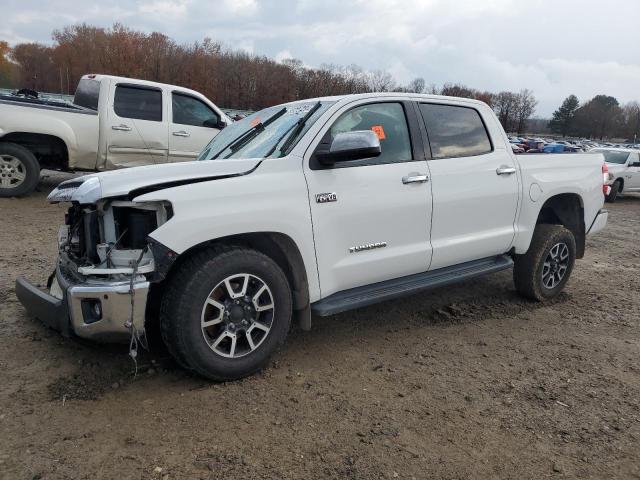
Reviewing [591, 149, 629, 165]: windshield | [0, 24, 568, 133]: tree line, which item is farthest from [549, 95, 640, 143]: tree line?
[591, 149, 629, 165]: windshield

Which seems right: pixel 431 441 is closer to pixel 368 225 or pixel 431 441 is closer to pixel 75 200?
pixel 368 225

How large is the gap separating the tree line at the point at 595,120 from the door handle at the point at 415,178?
113m

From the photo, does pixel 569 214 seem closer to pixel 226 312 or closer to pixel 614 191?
pixel 226 312

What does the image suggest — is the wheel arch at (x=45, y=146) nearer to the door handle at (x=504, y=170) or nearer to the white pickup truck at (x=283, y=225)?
the white pickup truck at (x=283, y=225)

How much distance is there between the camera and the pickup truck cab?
15766mm

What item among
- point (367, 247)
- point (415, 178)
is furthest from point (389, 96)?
point (367, 247)

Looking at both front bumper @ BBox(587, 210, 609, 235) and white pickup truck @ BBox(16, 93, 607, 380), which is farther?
front bumper @ BBox(587, 210, 609, 235)

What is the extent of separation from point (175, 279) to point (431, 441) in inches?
66.6

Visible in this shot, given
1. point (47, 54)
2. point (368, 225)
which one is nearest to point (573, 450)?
point (368, 225)

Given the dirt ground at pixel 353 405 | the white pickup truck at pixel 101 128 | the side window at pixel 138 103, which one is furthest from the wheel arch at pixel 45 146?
the dirt ground at pixel 353 405

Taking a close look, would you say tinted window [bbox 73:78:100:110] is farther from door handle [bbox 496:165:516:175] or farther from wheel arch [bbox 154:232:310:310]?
door handle [bbox 496:165:516:175]

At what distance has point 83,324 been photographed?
298 cm

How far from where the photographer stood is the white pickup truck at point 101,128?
816 centimetres

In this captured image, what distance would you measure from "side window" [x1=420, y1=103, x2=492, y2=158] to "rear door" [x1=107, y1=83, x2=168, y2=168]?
5989 millimetres
